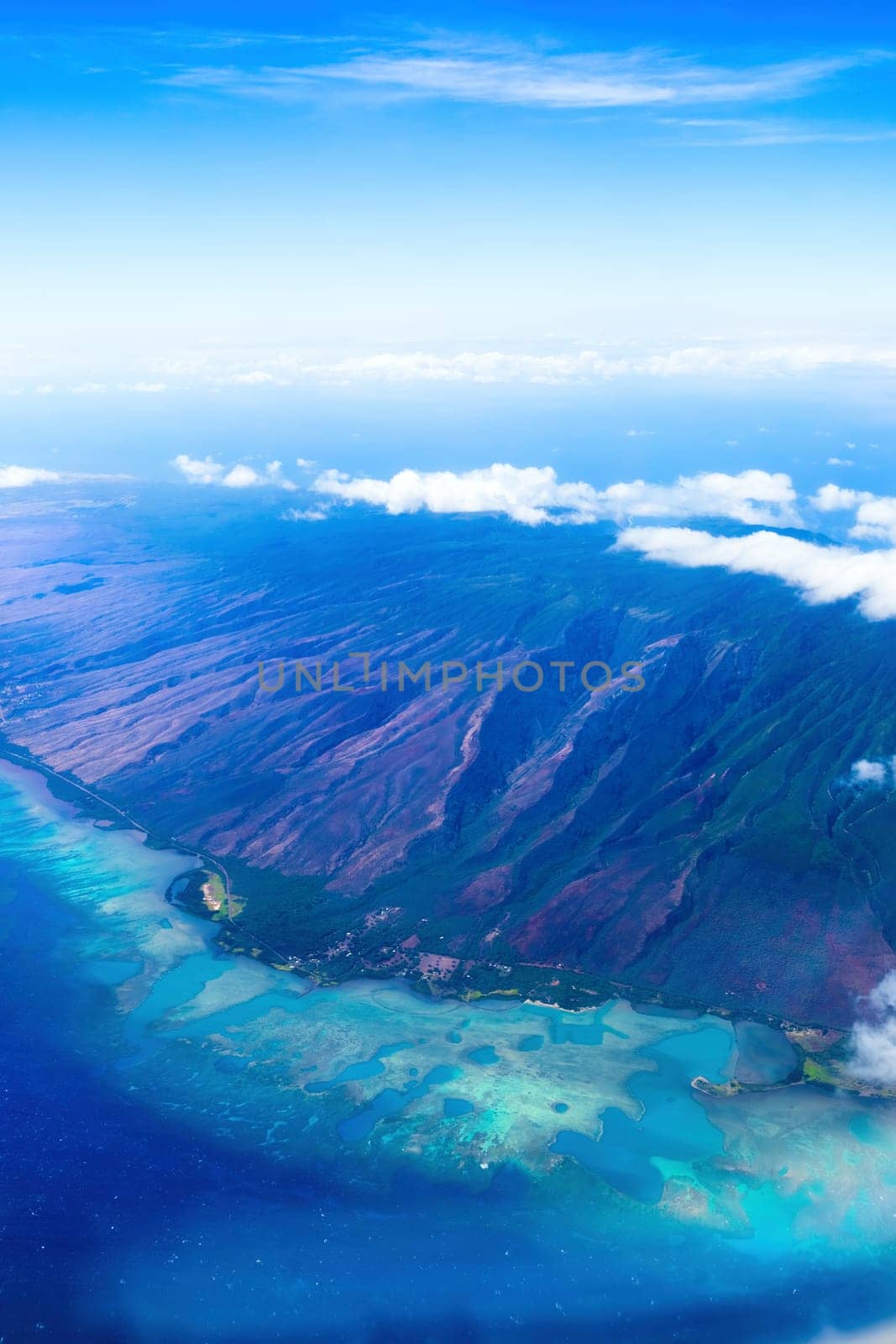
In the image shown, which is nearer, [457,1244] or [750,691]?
[457,1244]

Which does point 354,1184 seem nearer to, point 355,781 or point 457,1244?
point 457,1244

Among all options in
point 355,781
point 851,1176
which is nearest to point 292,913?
point 355,781

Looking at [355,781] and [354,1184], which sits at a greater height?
[355,781]

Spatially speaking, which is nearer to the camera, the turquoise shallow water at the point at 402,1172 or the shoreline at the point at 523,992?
the turquoise shallow water at the point at 402,1172

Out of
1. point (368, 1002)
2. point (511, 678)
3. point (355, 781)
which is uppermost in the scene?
point (511, 678)

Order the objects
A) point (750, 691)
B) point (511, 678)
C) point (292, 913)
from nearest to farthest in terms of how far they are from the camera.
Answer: point (292, 913) → point (750, 691) → point (511, 678)

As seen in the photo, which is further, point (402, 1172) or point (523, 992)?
point (523, 992)

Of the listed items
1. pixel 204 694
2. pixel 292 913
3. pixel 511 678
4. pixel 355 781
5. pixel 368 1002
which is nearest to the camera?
pixel 368 1002

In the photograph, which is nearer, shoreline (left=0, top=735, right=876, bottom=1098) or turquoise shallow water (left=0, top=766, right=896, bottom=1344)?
turquoise shallow water (left=0, top=766, right=896, bottom=1344)
